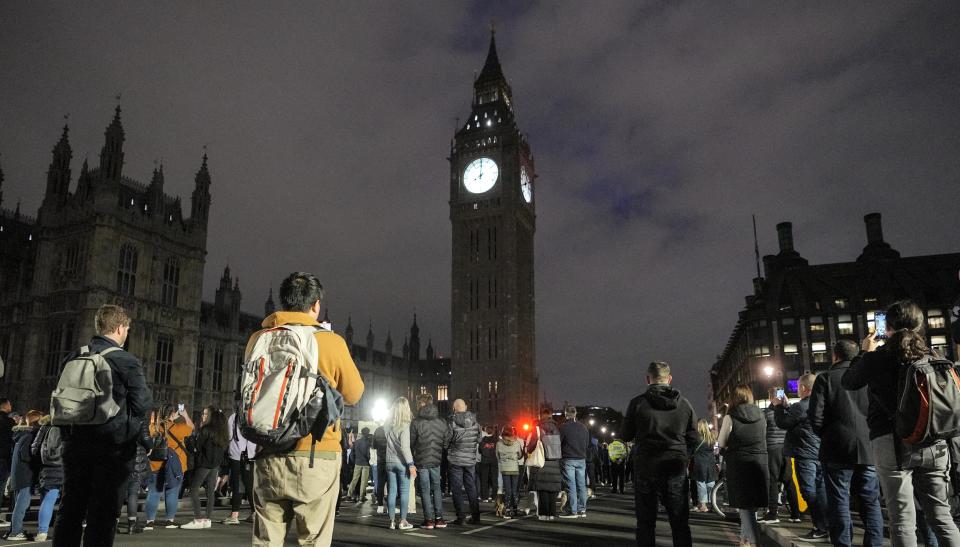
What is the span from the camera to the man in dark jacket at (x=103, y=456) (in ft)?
14.5

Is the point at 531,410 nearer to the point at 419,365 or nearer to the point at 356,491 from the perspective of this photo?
the point at 419,365

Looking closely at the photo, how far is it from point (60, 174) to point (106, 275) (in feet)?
28.1

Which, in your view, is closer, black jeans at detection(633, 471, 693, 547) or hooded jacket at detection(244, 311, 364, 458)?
hooded jacket at detection(244, 311, 364, 458)

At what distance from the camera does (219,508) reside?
42.2 ft

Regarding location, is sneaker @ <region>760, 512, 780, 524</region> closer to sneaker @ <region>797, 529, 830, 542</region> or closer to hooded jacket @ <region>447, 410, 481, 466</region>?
sneaker @ <region>797, 529, 830, 542</region>

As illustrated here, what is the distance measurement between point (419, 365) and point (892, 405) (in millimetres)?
86611

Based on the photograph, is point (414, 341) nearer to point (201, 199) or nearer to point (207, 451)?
point (201, 199)

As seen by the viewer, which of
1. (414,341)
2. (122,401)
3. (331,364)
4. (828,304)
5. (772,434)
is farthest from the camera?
(414,341)

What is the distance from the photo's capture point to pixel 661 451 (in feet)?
18.3

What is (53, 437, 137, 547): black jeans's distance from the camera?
14.5 feet

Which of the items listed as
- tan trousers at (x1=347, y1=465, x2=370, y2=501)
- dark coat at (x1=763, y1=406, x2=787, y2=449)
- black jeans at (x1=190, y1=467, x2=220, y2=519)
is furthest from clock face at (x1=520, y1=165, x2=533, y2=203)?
black jeans at (x1=190, y1=467, x2=220, y2=519)

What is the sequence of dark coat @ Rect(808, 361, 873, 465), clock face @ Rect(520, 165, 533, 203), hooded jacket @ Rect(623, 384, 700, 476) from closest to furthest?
hooded jacket @ Rect(623, 384, 700, 476) < dark coat @ Rect(808, 361, 873, 465) < clock face @ Rect(520, 165, 533, 203)

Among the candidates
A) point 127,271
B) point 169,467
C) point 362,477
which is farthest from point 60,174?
point 169,467

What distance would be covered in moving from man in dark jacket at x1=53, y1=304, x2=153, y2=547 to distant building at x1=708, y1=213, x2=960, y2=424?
216ft
